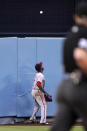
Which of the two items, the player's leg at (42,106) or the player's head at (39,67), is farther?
the player's leg at (42,106)

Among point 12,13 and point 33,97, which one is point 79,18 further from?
point 12,13

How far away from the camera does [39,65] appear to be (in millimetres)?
13945

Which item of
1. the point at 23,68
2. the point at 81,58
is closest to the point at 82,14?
the point at 81,58

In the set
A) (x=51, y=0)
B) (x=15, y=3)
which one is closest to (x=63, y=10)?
(x=51, y=0)

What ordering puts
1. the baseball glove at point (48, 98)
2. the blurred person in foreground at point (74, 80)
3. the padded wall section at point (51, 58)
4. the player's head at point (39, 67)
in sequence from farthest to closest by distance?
1. the padded wall section at point (51, 58)
2. the baseball glove at point (48, 98)
3. the player's head at point (39, 67)
4. the blurred person in foreground at point (74, 80)

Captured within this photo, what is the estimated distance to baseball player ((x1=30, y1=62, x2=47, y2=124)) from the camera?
45.9 ft

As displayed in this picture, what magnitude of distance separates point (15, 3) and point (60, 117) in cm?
1791

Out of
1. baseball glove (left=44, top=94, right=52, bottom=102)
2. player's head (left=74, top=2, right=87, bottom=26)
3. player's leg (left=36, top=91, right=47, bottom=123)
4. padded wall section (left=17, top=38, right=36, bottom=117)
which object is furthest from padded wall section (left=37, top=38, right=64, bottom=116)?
player's head (left=74, top=2, right=87, bottom=26)

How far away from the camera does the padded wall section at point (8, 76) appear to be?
14984mm

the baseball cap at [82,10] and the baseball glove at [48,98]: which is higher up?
the baseball cap at [82,10]

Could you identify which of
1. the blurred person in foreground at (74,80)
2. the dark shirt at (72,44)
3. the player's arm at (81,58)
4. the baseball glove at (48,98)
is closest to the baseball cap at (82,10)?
the blurred person in foreground at (74,80)

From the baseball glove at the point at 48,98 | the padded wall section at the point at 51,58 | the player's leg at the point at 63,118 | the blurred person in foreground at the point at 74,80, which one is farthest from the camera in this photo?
the padded wall section at the point at 51,58

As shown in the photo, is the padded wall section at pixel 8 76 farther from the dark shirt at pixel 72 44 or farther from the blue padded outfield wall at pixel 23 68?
the dark shirt at pixel 72 44

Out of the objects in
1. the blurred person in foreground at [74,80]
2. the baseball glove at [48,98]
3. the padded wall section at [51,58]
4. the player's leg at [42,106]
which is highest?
the blurred person in foreground at [74,80]
